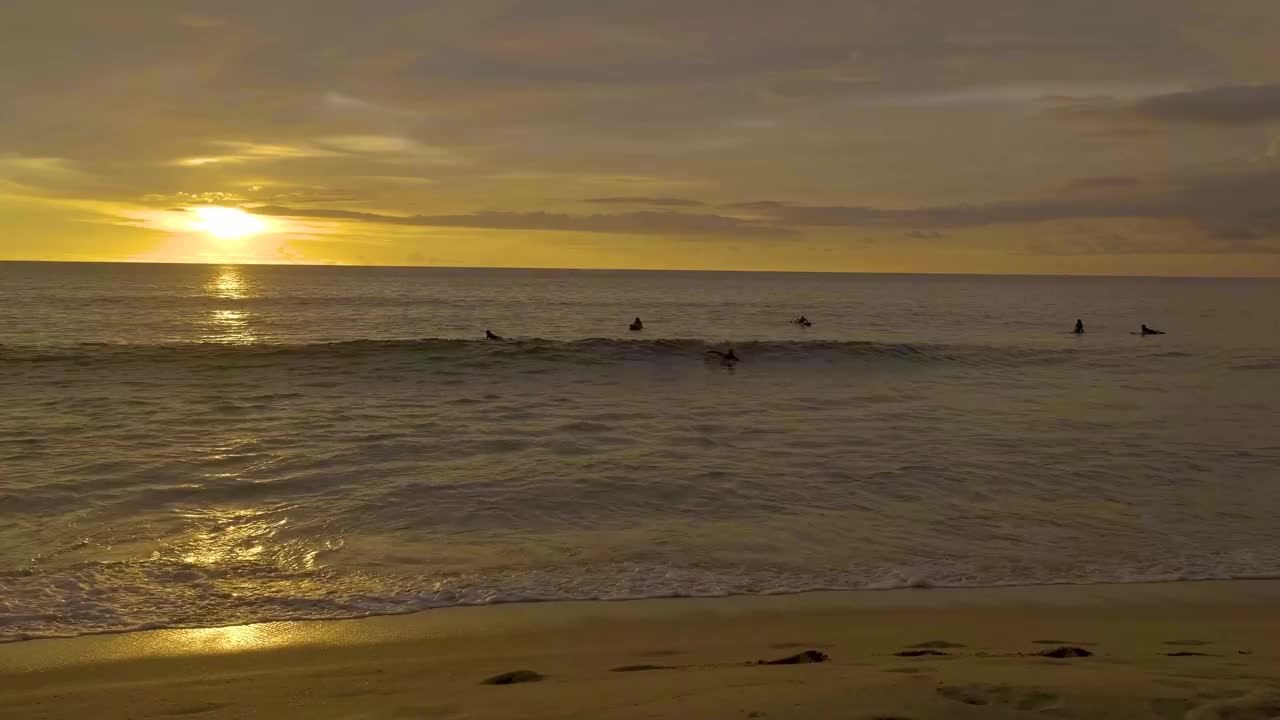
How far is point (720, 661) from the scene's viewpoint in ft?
20.1

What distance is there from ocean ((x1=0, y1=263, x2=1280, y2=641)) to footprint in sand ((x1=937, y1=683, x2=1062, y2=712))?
3.02 meters

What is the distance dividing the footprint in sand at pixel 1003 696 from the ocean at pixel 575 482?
3.02 m

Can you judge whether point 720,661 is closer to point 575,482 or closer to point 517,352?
point 575,482

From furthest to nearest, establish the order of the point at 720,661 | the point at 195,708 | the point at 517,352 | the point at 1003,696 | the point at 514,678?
the point at 517,352 < the point at 720,661 < the point at 514,678 < the point at 195,708 < the point at 1003,696

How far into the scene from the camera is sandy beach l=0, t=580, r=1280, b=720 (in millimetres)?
4906

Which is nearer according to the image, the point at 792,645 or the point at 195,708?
the point at 195,708

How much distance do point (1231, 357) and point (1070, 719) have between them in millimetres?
36017

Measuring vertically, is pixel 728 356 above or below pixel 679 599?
above

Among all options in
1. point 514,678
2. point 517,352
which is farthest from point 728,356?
point 514,678

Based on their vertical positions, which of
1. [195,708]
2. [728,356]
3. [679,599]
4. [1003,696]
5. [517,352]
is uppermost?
[517,352]

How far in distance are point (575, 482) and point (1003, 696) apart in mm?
7652

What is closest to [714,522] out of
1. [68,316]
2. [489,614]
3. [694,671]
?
[489,614]

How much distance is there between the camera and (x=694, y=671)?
227 inches

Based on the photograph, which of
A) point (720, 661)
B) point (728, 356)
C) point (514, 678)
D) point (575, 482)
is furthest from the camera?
point (728, 356)
